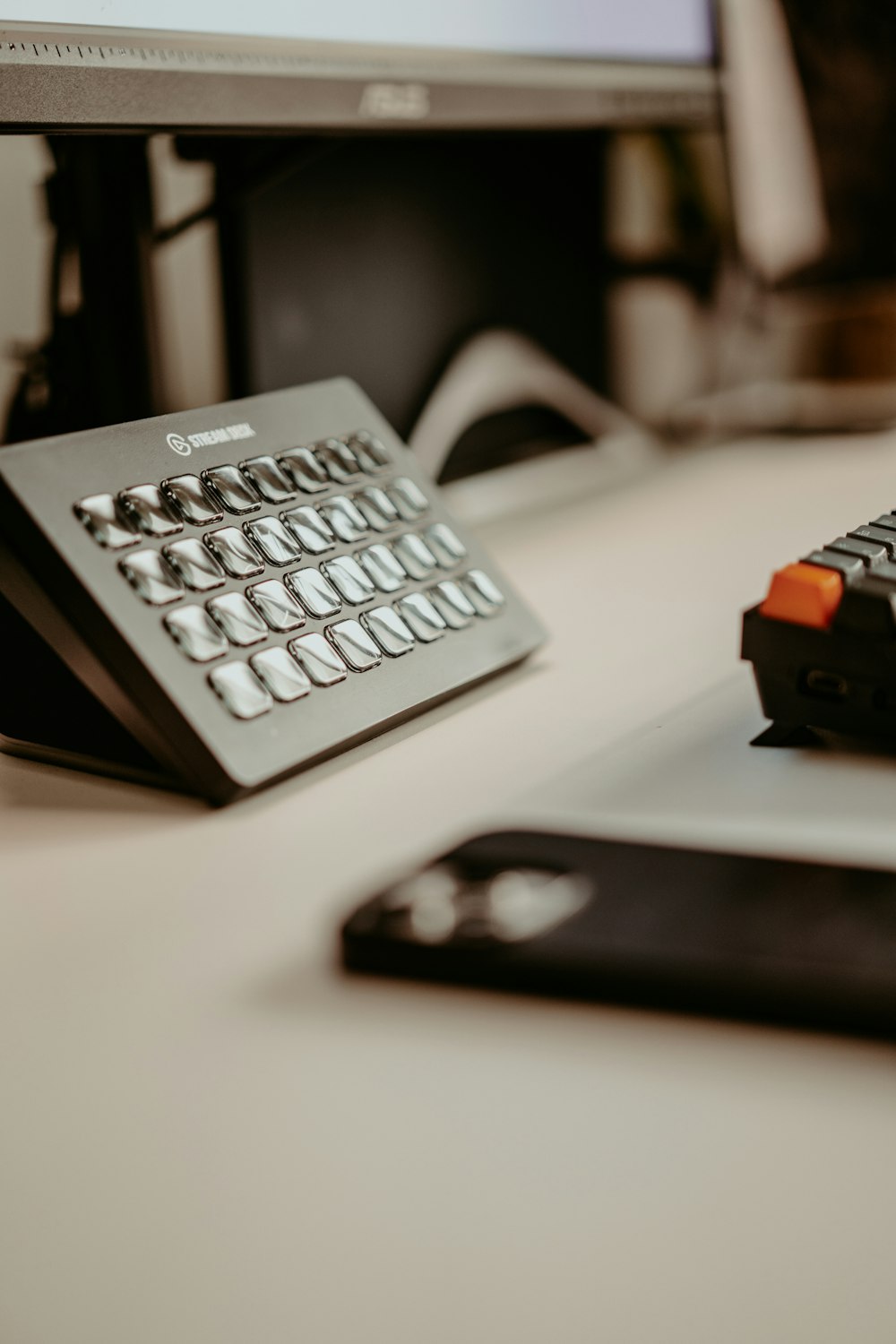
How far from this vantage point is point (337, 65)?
1.55 ft

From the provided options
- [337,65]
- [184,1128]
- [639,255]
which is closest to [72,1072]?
[184,1128]

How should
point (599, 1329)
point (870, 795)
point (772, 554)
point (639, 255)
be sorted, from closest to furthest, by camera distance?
1. point (599, 1329)
2. point (870, 795)
3. point (772, 554)
4. point (639, 255)

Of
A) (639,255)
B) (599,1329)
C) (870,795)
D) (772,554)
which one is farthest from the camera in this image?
(639,255)

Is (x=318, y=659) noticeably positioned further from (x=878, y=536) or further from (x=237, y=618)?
(x=878, y=536)

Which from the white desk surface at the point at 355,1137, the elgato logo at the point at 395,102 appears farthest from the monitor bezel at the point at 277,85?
the white desk surface at the point at 355,1137

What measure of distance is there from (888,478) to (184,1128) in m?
0.62

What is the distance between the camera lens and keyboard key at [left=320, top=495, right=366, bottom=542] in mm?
400

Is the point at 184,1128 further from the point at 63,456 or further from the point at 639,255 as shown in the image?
the point at 639,255

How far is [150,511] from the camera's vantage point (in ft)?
1.15

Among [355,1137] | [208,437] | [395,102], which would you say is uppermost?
[395,102]

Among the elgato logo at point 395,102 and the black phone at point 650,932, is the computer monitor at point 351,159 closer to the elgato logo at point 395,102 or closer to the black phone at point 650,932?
the elgato logo at point 395,102

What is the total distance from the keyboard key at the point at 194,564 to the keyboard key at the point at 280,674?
1.0 inches

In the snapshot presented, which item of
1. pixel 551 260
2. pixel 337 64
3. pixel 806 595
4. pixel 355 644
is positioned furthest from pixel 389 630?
pixel 551 260

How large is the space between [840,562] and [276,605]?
0.54 feet
